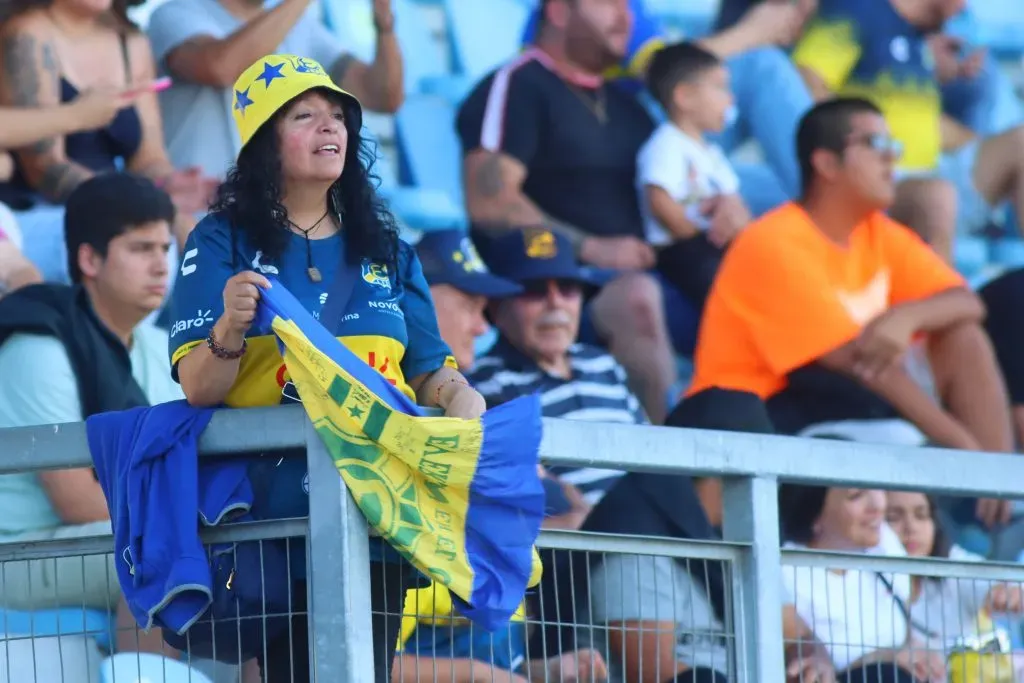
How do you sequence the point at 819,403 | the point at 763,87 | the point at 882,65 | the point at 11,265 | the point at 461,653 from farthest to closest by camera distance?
the point at 882,65, the point at 763,87, the point at 819,403, the point at 11,265, the point at 461,653

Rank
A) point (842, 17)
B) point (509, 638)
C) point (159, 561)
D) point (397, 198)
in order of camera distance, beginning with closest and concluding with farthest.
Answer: point (159, 561), point (509, 638), point (397, 198), point (842, 17)

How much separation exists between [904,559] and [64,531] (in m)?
2.13

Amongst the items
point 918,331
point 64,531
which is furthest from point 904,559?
point 918,331

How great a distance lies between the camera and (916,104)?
7.89m

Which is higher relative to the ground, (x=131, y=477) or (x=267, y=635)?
(x=131, y=477)

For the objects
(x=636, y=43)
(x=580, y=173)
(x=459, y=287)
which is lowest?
(x=459, y=287)

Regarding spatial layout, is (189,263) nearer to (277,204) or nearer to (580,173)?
(277,204)

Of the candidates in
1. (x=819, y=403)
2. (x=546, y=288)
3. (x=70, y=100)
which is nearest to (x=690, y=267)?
(x=819, y=403)

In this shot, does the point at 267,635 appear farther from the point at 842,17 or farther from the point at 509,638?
the point at 842,17

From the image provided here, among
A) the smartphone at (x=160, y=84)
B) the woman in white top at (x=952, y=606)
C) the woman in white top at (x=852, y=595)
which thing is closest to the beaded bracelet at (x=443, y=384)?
the woman in white top at (x=852, y=595)

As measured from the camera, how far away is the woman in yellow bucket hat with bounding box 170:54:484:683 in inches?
132

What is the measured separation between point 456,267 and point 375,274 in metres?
2.41

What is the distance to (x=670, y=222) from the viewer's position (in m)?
6.89

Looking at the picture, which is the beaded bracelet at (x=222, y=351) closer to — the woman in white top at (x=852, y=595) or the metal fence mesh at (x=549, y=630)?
the metal fence mesh at (x=549, y=630)
